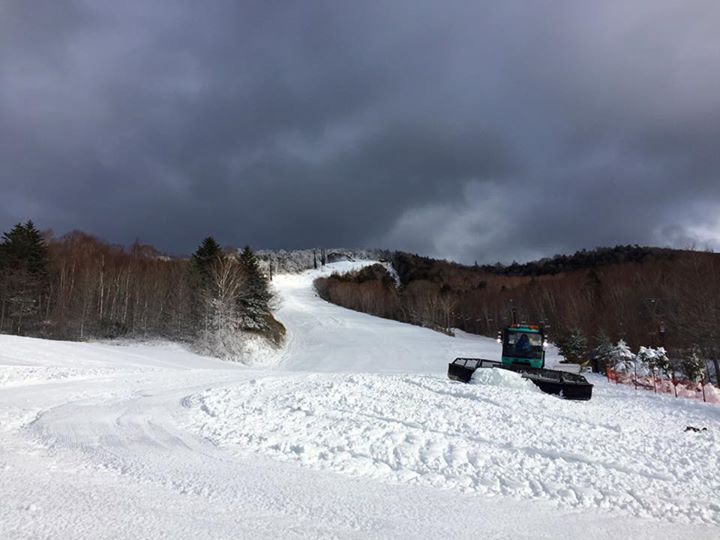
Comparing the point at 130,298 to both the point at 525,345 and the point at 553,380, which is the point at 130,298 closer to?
the point at 525,345

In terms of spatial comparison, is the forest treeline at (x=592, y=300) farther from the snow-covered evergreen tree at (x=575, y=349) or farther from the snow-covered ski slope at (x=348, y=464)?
the snow-covered ski slope at (x=348, y=464)

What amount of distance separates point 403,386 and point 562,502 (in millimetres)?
9602

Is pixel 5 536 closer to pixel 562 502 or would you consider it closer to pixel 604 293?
pixel 562 502

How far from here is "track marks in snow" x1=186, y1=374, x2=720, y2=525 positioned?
6.16 m

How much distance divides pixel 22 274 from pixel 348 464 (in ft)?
132

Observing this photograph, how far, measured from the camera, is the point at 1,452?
23.4ft

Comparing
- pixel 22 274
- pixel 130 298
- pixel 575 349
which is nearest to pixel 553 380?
pixel 575 349

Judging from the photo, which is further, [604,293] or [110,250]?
[604,293]

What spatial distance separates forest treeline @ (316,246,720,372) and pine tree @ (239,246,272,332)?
94.3 feet

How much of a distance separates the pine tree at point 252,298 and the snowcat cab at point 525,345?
78.9ft

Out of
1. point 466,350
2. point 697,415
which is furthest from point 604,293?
point 697,415

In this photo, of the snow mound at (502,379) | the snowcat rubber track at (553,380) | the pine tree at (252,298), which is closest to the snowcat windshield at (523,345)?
the snowcat rubber track at (553,380)

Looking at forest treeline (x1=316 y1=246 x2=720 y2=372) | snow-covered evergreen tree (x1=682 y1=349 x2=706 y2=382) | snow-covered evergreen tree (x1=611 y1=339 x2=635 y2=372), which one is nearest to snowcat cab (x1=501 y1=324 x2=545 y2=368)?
snow-covered evergreen tree (x1=611 y1=339 x2=635 y2=372)

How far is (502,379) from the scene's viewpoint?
52.6 feet
